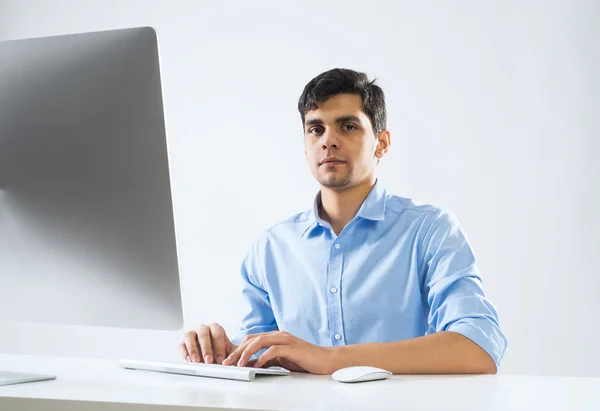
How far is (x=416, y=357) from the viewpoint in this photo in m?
1.10

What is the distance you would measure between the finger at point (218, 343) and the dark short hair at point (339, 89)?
27.1 inches

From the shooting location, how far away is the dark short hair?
66.2 inches

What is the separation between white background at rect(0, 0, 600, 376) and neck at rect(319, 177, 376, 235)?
119 centimetres

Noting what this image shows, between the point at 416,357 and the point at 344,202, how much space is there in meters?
0.66

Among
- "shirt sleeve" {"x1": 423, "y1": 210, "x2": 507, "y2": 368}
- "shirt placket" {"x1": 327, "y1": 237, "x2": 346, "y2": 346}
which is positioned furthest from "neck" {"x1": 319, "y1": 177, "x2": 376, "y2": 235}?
"shirt sleeve" {"x1": 423, "y1": 210, "x2": 507, "y2": 368}

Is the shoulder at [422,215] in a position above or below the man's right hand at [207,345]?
above

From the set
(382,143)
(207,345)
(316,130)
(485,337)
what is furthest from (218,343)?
(382,143)

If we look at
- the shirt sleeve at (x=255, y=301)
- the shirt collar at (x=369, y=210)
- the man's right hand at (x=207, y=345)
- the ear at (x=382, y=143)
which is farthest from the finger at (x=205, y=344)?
the ear at (x=382, y=143)

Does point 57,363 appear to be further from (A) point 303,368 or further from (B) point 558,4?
(B) point 558,4

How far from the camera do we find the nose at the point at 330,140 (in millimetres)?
1645

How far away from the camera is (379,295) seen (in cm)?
155

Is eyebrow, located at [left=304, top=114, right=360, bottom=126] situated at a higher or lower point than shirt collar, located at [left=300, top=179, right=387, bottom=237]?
higher

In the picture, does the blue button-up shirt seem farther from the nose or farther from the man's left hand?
the man's left hand

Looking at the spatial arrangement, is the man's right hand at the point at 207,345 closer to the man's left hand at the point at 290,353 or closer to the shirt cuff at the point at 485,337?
the man's left hand at the point at 290,353
